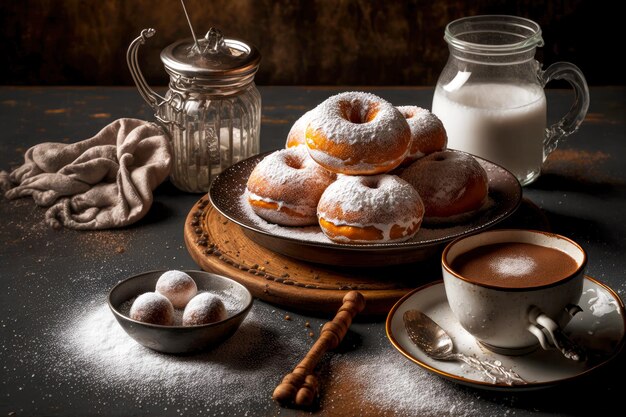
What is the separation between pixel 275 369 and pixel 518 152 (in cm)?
71

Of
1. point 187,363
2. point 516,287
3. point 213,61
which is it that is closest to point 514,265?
point 516,287

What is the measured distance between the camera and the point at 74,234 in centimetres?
145

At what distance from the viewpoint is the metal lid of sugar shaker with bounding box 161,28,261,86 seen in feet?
4.94

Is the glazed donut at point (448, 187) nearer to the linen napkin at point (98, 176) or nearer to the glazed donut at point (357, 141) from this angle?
the glazed donut at point (357, 141)

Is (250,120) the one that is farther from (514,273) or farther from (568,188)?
(514,273)

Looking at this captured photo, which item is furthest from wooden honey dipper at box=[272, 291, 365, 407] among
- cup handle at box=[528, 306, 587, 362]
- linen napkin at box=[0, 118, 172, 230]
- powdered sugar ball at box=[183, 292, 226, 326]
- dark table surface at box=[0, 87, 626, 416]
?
linen napkin at box=[0, 118, 172, 230]

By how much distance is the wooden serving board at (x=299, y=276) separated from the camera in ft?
3.86

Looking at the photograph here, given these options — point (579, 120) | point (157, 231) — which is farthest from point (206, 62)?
point (579, 120)

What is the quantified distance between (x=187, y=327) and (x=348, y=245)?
0.26 m

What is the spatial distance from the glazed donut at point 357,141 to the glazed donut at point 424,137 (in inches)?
2.7

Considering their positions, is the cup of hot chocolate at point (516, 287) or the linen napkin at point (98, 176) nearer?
the cup of hot chocolate at point (516, 287)

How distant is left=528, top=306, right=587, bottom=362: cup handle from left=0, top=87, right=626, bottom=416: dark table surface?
0.26ft

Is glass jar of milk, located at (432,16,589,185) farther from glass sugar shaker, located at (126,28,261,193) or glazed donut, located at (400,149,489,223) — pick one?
glass sugar shaker, located at (126,28,261,193)

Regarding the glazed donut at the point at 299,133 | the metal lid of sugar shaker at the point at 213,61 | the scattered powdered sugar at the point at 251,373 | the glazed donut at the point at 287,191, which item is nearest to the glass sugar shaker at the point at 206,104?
the metal lid of sugar shaker at the point at 213,61
